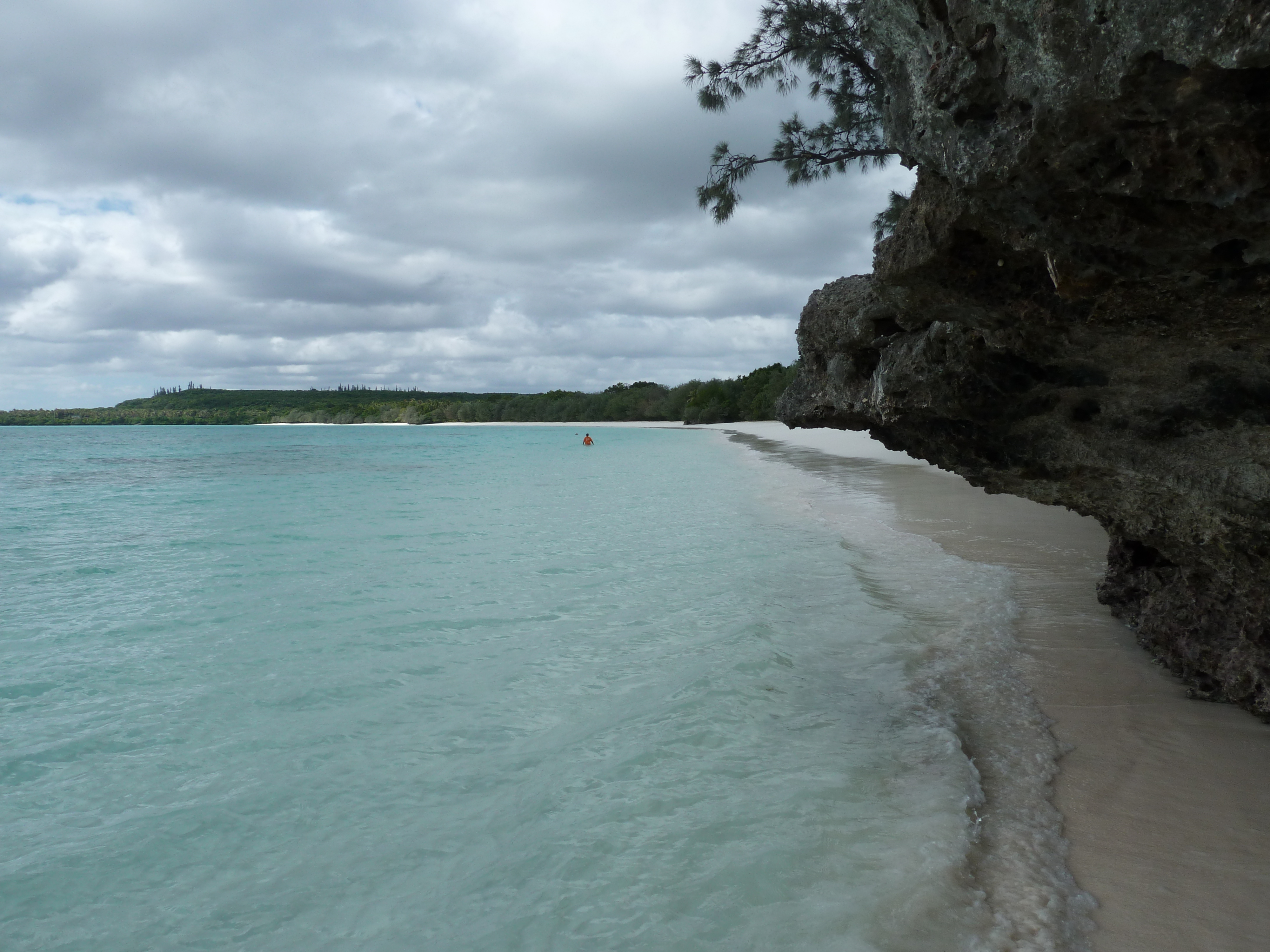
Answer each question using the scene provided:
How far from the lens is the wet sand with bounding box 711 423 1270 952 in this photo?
2344 mm

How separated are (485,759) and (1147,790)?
306 cm

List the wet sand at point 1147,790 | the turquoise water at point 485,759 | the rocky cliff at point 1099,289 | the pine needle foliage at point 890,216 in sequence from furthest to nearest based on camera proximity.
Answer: the pine needle foliage at point 890,216 → the turquoise water at point 485,759 → the wet sand at point 1147,790 → the rocky cliff at point 1099,289

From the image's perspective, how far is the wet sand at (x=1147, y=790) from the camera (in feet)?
7.69

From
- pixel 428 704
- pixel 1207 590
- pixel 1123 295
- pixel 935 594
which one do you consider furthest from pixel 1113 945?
pixel 935 594

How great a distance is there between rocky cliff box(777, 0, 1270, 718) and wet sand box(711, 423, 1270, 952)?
11.2 inches

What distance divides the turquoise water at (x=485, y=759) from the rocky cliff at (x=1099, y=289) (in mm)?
1522

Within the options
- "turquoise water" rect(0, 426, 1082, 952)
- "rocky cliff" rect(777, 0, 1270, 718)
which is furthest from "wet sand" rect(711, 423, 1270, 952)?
"turquoise water" rect(0, 426, 1082, 952)

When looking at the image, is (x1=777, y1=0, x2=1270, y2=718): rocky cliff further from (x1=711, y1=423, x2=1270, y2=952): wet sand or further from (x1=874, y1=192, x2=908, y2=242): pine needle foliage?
(x1=874, y1=192, x2=908, y2=242): pine needle foliage

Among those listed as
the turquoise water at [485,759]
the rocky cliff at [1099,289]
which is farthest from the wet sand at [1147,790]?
the turquoise water at [485,759]

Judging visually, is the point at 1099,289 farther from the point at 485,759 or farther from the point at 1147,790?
the point at 485,759

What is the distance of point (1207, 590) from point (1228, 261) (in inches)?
104

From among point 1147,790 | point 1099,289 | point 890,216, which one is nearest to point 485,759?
point 1147,790

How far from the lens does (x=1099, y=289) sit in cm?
→ 239

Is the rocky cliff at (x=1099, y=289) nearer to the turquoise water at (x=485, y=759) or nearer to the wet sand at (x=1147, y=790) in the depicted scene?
the wet sand at (x=1147, y=790)
